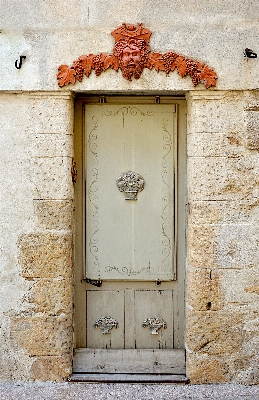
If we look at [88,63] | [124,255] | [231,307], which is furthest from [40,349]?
[88,63]

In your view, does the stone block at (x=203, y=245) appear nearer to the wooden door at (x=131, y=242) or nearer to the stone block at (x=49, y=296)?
Answer: the wooden door at (x=131, y=242)

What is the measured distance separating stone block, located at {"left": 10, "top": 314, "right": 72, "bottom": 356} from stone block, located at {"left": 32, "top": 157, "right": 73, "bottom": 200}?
3.10 ft

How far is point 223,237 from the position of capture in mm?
3582

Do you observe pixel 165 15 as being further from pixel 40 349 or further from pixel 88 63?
pixel 40 349

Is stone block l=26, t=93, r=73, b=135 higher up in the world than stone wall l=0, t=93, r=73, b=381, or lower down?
higher up

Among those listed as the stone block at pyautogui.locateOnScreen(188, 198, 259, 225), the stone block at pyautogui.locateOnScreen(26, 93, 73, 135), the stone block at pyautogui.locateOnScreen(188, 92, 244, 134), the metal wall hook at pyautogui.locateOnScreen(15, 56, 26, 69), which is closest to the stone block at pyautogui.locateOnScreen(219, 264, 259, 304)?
the stone block at pyautogui.locateOnScreen(188, 198, 259, 225)

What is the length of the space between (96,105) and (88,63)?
40 cm

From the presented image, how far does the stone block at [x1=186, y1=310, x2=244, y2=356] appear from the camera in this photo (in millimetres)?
3605

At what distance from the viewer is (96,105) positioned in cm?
380

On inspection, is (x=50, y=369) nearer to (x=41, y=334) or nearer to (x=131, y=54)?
(x=41, y=334)

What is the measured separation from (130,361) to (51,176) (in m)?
1.61

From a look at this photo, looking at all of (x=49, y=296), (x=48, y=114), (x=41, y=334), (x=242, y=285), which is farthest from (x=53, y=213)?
(x=242, y=285)

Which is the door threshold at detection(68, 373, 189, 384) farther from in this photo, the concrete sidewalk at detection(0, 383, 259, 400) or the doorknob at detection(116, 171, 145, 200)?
the doorknob at detection(116, 171, 145, 200)


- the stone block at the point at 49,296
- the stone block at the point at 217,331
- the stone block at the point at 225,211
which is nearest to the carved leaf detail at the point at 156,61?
the stone block at the point at 225,211
